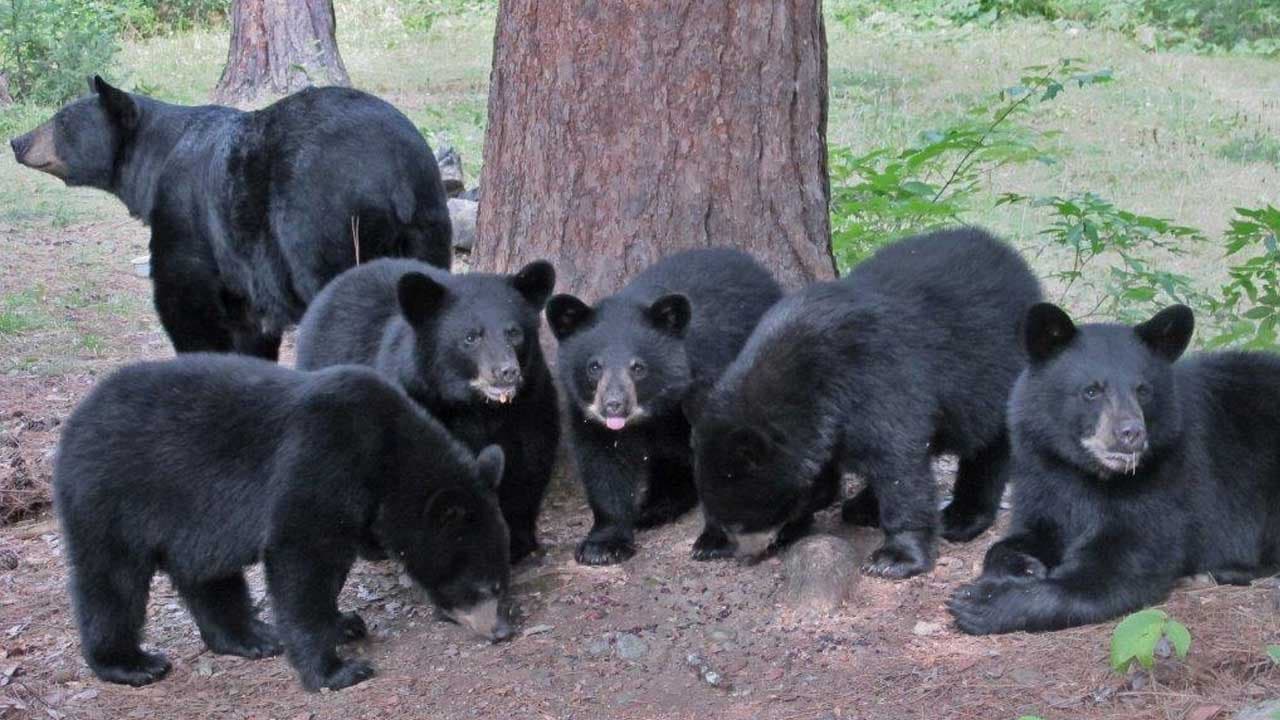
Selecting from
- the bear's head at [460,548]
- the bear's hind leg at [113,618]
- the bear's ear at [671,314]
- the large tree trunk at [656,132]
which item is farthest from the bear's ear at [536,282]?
the bear's hind leg at [113,618]

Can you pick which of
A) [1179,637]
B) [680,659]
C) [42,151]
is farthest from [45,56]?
[1179,637]

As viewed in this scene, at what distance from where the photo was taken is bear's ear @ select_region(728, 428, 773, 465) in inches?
232

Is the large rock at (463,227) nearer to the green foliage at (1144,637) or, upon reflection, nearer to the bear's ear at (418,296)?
the bear's ear at (418,296)

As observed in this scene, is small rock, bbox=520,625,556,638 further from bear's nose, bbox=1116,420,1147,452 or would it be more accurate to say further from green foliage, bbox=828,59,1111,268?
green foliage, bbox=828,59,1111,268

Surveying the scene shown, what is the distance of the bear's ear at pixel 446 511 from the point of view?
217 inches

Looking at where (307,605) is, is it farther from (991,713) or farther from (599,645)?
(991,713)

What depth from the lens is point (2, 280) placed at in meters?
12.5

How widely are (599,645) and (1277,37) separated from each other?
20.4 m

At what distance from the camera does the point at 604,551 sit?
20.5ft

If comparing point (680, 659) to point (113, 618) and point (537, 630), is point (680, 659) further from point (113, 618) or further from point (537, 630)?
point (113, 618)

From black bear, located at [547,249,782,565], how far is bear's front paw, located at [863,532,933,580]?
740 millimetres

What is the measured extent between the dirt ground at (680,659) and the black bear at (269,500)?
0.65 ft

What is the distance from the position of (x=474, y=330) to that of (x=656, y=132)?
144cm

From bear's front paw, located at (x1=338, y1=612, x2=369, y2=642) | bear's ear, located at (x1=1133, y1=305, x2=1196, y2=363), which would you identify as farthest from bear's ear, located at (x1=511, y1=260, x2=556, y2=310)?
bear's ear, located at (x1=1133, y1=305, x2=1196, y2=363)
